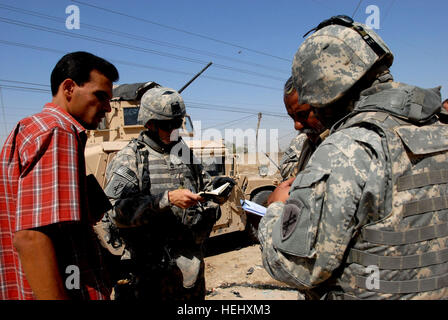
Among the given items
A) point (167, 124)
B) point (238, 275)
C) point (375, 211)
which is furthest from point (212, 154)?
A: point (375, 211)

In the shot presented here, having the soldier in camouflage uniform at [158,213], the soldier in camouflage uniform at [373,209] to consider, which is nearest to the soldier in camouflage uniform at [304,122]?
the soldier in camouflage uniform at [158,213]

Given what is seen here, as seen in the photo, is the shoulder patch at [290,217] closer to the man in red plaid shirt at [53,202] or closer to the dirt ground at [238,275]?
the man in red plaid shirt at [53,202]

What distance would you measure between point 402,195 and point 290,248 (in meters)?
0.46

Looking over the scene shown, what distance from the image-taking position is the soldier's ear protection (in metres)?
1.34

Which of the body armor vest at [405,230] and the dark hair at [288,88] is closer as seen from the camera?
the body armor vest at [405,230]

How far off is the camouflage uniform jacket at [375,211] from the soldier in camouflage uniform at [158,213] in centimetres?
125

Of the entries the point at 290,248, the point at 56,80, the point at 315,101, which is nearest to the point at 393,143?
the point at 315,101

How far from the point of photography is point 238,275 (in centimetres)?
551

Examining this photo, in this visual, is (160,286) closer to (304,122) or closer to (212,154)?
(304,122)

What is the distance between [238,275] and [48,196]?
484 centimetres

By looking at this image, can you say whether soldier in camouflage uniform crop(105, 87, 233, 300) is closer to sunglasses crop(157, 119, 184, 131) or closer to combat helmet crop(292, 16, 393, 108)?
sunglasses crop(157, 119, 184, 131)

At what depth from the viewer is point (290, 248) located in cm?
118

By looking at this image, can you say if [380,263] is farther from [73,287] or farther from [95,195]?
[95,195]

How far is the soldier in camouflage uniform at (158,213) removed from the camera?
2324 millimetres
